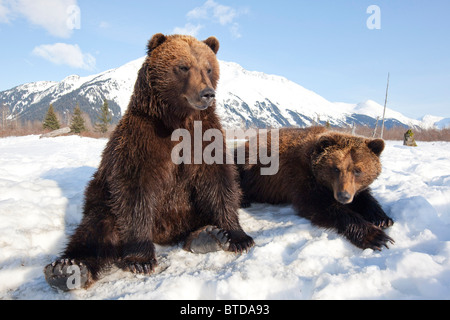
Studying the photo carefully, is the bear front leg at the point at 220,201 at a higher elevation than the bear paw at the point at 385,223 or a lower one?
higher

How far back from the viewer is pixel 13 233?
10.2 feet

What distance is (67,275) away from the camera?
87.7 inches

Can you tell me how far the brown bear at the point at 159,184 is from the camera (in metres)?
2.70

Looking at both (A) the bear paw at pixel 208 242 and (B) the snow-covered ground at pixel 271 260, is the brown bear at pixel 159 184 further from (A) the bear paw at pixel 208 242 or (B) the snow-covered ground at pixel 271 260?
(B) the snow-covered ground at pixel 271 260

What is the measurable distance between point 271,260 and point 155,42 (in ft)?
7.71

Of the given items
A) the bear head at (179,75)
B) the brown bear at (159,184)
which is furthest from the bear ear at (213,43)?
the bear head at (179,75)

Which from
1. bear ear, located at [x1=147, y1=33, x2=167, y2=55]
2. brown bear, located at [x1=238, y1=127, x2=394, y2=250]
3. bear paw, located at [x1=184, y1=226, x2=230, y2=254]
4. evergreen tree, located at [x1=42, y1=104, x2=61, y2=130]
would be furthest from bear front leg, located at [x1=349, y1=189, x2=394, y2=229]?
evergreen tree, located at [x1=42, y1=104, x2=61, y2=130]

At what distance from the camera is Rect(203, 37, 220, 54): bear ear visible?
3.42 meters

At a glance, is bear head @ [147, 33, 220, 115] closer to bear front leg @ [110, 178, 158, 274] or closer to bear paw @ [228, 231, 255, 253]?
bear front leg @ [110, 178, 158, 274]

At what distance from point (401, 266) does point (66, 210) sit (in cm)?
374
